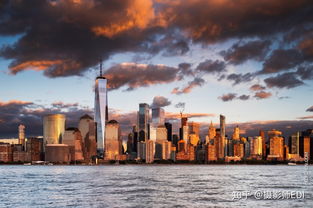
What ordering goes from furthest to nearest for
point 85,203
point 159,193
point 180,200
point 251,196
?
point 159,193 < point 251,196 < point 180,200 < point 85,203

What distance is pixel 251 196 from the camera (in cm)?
8981

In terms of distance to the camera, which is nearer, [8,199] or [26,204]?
[26,204]

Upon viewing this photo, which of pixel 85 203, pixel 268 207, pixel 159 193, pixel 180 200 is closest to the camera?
pixel 268 207

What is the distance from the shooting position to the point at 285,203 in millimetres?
79062

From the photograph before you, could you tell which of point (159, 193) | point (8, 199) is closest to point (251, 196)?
point (159, 193)

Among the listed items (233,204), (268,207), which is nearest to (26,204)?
(233,204)

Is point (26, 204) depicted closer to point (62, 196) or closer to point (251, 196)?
point (62, 196)

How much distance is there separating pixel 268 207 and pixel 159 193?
102 feet

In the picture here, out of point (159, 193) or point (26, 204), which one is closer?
point (26, 204)

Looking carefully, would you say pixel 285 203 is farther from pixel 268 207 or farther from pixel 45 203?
pixel 45 203

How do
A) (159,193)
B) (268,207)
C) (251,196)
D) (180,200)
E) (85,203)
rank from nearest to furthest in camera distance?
(268,207)
(85,203)
(180,200)
(251,196)
(159,193)

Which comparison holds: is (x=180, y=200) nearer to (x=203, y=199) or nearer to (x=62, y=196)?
(x=203, y=199)

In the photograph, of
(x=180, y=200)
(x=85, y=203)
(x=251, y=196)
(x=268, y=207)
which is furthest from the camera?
(x=251, y=196)

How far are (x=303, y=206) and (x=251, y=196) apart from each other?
1529cm
